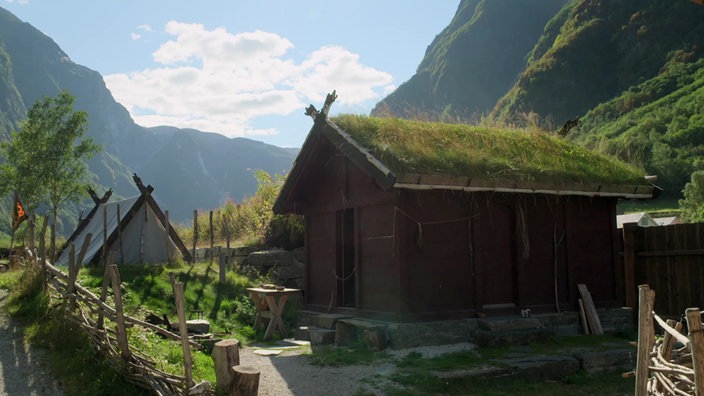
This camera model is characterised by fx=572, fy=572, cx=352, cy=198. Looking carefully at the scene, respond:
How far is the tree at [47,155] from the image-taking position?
23469 millimetres

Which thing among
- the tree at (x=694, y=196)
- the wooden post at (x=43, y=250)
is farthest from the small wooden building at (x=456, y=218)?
the tree at (x=694, y=196)

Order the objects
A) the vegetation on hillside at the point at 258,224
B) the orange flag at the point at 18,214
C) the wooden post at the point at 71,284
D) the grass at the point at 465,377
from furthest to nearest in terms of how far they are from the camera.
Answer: the vegetation on hillside at the point at 258,224
the orange flag at the point at 18,214
the wooden post at the point at 71,284
the grass at the point at 465,377

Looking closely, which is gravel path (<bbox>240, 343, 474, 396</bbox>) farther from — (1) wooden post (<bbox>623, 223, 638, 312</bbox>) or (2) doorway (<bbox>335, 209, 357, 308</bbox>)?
(1) wooden post (<bbox>623, 223, 638, 312</bbox>)

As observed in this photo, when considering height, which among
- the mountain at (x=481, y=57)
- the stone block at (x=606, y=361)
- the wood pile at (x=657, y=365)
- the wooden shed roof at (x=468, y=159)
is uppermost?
the mountain at (x=481, y=57)

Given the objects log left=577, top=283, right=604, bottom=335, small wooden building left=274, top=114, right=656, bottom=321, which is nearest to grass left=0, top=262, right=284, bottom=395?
small wooden building left=274, top=114, right=656, bottom=321

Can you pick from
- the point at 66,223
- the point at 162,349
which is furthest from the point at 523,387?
the point at 66,223

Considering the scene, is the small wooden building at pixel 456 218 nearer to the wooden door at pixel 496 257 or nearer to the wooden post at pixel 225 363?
the wooden door at pixel 496 257

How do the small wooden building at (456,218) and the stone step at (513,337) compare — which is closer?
the stone step at (513,337)

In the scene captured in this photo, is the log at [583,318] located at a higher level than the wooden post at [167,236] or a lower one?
lower

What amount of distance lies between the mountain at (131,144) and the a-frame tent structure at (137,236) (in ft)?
334

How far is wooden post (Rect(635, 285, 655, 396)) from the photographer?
11.0ft

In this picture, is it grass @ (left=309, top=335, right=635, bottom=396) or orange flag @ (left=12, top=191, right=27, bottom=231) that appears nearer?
grass @ (left=309, top=335, right=635, bottom=396)

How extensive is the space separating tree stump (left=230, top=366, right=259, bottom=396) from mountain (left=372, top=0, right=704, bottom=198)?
3231cm

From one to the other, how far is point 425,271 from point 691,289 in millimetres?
4974
